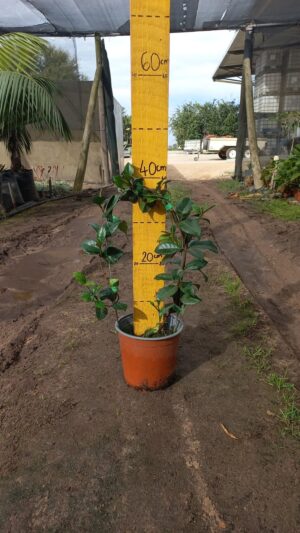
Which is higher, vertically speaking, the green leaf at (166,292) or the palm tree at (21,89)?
the palm tree at (21,89)

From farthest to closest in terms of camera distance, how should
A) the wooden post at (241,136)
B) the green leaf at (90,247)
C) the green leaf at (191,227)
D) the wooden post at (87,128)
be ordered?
the wooden post at (241,136) < the wooden post at (87,128) < the green leaf at (90,247) < the green leaf at (191,227)

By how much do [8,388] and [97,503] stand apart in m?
0.90

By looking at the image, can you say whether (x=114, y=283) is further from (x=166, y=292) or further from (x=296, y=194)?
(x=296, y=194)

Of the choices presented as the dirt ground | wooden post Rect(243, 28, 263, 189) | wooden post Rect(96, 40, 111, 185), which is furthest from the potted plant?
wooden post Rect(96, 40, 111, 185)

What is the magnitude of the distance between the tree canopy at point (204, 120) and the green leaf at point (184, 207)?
37.1 m

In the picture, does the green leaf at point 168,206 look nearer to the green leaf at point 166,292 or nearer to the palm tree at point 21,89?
the green leaf at point 166,292

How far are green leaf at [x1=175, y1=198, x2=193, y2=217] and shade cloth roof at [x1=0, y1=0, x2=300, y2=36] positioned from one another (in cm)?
695

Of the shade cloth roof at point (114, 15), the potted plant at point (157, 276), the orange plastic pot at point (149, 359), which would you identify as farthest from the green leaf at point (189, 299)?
the shade cloth roof at point (114, 15)

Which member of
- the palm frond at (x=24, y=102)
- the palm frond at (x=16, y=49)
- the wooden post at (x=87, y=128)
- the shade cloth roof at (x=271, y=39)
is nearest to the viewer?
the palm frond at (x=24, y=102)

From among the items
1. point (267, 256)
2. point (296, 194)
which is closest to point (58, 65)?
point (296, 194)

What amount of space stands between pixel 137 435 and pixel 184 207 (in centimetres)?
105

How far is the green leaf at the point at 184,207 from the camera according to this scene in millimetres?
1784

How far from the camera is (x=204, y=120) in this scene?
130 feet

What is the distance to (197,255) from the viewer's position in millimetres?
1818
